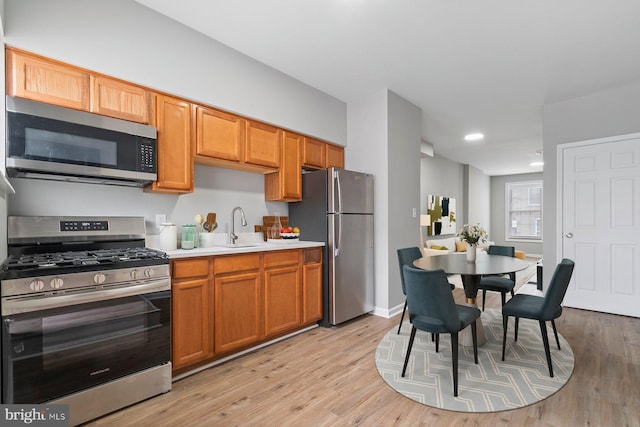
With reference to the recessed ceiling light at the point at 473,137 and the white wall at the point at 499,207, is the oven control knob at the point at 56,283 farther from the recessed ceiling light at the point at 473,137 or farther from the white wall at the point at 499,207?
the white wall at the point at 499,207

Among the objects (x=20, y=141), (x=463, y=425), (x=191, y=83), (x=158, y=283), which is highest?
(x=191, y=83)

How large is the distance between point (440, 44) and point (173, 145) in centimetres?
250

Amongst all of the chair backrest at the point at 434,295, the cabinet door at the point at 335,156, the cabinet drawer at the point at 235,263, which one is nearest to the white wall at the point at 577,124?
the cabinet door at the point at 335,156

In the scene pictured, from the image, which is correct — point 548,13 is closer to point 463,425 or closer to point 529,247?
point 463,425

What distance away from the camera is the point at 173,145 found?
2561mm

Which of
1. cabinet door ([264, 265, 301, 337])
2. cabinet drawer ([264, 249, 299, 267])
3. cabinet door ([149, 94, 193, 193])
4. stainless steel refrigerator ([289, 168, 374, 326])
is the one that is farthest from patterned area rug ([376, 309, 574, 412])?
cabinet door ([149, 94, 193, 193])

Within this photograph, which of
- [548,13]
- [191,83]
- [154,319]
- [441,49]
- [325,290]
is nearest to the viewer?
[154,319]

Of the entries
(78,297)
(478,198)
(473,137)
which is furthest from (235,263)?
(478,198)

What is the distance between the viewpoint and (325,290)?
3459mm

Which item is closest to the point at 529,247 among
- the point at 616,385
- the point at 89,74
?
the point at 616,385

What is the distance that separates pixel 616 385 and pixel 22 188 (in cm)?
426

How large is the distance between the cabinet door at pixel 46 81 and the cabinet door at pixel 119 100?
2.2 inches

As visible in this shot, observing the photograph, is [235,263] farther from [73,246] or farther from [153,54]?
[153,54]

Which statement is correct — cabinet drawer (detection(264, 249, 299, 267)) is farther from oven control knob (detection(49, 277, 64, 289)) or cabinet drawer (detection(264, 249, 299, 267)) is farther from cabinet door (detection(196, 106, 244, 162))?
oven control knob (detection(49, 277, 64, 289))
